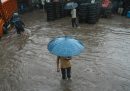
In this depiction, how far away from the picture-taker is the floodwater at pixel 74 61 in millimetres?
11477

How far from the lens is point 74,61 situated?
13852 mm

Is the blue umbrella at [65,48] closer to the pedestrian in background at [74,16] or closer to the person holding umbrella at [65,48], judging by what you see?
the person holding umbrella at [65,48]

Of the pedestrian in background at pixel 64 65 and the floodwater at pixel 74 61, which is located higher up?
the pedestrian in background at pixel 64 65

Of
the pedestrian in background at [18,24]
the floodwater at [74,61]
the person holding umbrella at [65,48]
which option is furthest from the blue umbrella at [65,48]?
the pedestrian in background at [18,24]

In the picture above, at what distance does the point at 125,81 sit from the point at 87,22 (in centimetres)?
1029

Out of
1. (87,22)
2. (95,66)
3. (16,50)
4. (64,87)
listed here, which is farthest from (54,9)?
(64,87)

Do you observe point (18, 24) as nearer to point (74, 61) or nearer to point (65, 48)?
point (74, 61)

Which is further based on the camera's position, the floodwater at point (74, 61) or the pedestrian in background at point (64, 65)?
the floodwater at point (74, 61)

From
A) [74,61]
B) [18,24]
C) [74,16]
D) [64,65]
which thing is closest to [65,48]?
[64,65]

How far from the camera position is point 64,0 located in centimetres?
2328

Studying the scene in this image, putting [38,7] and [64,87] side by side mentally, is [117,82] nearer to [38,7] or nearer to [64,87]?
[64,87]

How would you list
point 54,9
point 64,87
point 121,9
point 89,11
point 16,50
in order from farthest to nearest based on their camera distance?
point 121,9
point 54,9
point 89,11
point 16,50
point 64,87

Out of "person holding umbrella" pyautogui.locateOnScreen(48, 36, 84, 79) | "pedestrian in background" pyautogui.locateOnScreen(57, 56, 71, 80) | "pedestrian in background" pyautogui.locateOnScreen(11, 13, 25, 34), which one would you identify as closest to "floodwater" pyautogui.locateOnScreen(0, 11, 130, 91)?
"pedestrian in background" pyautogui.locateOnScreen(57, 56, 71, 80)

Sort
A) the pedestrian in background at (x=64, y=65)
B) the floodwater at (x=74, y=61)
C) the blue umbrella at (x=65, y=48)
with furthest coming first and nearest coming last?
1. the floodwater at (x=74, y=61)
2. the pedestrian in background at (x=64, y=65)
3. the blue umbrella at (x=65, y=48)
